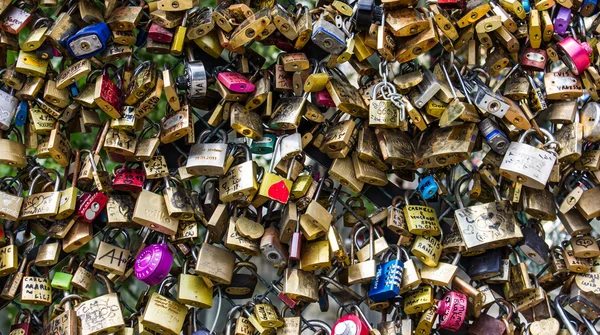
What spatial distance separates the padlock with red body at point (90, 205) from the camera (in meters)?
2.43

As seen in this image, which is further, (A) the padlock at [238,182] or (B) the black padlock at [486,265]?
(B) the black padlock at [486,265]

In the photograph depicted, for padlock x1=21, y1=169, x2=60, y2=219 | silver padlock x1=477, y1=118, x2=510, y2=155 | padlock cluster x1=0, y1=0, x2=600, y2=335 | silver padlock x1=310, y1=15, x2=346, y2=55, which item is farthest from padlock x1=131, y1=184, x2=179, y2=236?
silver padlock x1=477, y1=118, x2=510, y2=155

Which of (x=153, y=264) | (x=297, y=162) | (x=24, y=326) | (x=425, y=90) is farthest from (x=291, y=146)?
(x=24, y=326)

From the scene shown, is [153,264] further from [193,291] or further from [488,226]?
[488,226]

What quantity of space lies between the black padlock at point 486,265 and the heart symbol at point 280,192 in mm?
690

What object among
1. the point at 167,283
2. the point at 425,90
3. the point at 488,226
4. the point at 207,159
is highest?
the point at 425,90

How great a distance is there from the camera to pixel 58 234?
243cm

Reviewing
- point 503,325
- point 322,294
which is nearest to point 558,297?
point 503,325

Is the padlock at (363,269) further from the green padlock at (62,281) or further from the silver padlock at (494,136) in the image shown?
the green padlock at (62,281)

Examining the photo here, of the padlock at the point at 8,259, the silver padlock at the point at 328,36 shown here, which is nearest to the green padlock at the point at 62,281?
the padlock at the point at 8,259

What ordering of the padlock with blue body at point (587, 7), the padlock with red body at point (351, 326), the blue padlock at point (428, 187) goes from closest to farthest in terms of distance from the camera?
the padlock with red body at point (351, 326), the blue padlock at point (428, 187), the padlock with blue body at point (587, 7)

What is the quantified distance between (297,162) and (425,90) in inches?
18.6

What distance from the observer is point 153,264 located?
2363 millimetres

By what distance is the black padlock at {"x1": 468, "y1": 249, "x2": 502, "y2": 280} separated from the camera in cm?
251
